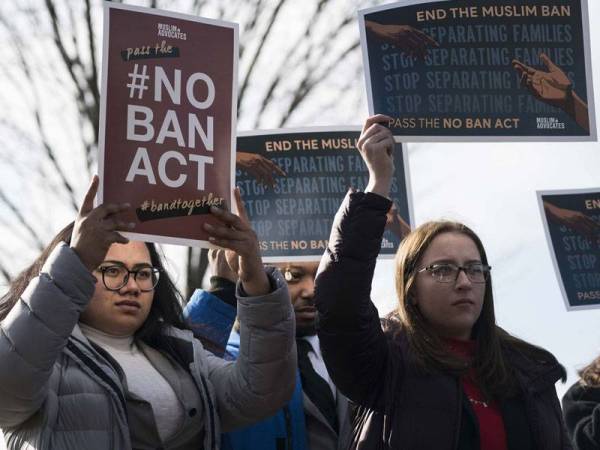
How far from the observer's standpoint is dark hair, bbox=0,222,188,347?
156 inches

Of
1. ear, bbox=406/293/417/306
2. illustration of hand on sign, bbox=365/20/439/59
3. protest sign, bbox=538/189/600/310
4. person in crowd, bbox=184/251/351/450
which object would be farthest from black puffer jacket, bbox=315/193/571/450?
protest sign, bbox=538/189/600/310

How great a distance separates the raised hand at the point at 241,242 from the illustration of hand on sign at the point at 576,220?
265cm

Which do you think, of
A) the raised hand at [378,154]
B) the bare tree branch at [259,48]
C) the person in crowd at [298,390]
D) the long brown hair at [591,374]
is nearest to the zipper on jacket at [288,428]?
the person in crowd at [298,390]

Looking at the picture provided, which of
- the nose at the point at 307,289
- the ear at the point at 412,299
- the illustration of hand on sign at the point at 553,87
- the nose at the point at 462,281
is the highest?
the illustration of hand on sign at the point at 553,87

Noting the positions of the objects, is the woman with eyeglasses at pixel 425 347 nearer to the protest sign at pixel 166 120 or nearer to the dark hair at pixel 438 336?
the dark hair at pixel 438 336

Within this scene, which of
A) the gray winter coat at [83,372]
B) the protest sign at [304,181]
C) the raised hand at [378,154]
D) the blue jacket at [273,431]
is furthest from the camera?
the protest sign at [304,181]

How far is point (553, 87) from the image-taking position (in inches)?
194

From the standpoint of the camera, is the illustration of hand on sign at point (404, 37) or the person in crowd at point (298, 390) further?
the illustration of hand on sign at point (404, 37)

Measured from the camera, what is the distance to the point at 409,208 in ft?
18.0

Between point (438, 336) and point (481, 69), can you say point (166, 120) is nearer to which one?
point (438, 336)

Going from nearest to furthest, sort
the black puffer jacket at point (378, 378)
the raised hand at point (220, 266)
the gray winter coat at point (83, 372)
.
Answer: the gray winter coat at point (83, 372) → the black puffer jacket at point (378, 378) → the raised hand at point (220, 266)

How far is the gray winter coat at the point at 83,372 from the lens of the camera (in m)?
3.51

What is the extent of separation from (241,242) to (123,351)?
0.50 m

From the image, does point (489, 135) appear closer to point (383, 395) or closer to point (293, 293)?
point (293, 293)
